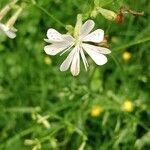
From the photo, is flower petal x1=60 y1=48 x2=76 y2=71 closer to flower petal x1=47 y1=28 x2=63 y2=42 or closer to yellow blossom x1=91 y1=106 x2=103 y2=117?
flower petal x1=47 y1=28 x2=63 y2=42

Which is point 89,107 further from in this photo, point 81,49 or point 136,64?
point 81,49

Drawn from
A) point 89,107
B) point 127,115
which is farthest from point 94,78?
point 127,115

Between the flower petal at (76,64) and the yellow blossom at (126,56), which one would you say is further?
the yellow blossom at (126,56)

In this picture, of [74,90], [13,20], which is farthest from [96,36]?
[74,90]

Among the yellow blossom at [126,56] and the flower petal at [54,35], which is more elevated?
the flower petal at [54,35]

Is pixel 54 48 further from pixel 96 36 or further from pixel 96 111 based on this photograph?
pixel 96 111

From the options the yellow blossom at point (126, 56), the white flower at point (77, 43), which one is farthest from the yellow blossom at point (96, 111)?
the white flower at point (77, 43)

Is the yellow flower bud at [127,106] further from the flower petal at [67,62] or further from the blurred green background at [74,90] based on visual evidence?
the flower petal at [67,62]
